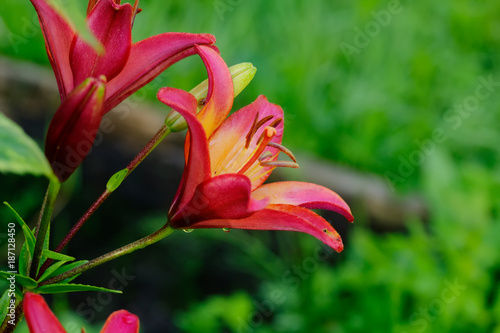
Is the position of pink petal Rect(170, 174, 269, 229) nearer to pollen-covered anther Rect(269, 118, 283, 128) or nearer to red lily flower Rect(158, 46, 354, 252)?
red lily flower Rect(158, 46, 354, 252)

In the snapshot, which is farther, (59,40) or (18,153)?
(59,40)

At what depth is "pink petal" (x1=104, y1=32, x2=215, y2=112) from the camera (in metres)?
0.43

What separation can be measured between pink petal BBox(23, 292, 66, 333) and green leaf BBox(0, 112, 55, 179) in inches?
5.2

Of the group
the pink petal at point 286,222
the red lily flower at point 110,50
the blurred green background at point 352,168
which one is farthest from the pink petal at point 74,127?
the blurred green background at point 352,168

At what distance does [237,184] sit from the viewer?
16.0 inches

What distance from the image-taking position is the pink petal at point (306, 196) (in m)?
0.46

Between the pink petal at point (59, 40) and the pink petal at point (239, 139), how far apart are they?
0.40 ft

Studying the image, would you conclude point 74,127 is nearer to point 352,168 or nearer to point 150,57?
point 150,57

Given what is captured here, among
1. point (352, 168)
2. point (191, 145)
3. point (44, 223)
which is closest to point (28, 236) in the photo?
point (44, 223)

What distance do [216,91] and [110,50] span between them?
84 mm

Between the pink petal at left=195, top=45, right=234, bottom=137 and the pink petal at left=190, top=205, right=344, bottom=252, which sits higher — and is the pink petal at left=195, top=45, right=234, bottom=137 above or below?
above

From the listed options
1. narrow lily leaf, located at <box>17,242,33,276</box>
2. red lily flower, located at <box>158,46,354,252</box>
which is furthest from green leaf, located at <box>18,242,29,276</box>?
red lily flower, located at <box>158,46,354,252</box>

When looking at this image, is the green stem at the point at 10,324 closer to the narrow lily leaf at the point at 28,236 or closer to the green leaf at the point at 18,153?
the narrow lily leaf at the point at 28,236

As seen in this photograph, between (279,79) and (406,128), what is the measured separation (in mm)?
556
